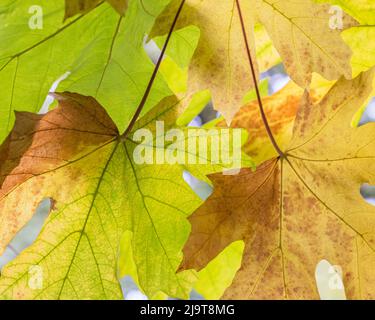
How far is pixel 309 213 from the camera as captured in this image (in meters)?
0.72

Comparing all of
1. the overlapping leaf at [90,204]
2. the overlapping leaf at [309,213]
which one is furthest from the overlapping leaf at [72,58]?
the overlapping leaf at [309,213]

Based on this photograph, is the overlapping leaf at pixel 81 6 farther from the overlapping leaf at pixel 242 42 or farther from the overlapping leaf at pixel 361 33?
the overlapping leaf at pixel 361 33

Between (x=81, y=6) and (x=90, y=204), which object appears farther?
(x=90, y=204)

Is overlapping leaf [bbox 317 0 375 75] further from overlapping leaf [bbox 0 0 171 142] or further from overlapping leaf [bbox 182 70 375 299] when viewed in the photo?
overlapping leaf [bbox 0 0 171 142]

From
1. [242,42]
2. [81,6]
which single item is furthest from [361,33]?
[81,6]

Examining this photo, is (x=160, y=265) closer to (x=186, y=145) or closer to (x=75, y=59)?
(x=186, y=145)

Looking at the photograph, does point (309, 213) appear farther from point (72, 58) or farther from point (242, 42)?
point (72, 58)

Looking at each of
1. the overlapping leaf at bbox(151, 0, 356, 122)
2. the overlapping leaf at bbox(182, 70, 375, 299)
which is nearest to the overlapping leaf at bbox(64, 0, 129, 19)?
the overlapping leaf at bbox(151, 0, 356, 122)

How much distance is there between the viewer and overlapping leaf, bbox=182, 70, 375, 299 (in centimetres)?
70

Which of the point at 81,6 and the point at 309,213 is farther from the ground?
the point at 81,6

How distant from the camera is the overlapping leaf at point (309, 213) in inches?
27.5

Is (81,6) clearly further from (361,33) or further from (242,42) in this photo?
(361,33)
